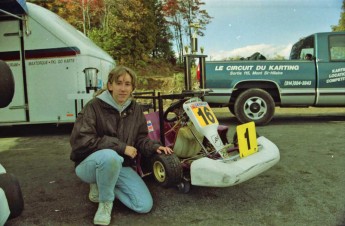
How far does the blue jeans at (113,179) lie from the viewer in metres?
2.84

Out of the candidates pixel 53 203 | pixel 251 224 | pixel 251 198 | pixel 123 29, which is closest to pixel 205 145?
pixel 251 198

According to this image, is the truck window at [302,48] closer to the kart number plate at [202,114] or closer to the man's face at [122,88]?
the kart number plate at [202,114]

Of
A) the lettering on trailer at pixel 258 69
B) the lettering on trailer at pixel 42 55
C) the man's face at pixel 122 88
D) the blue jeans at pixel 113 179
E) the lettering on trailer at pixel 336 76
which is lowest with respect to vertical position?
the blue jeans at pixel 113 179

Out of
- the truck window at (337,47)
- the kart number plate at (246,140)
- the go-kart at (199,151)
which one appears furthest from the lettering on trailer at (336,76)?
the kart number plate at (246,140)

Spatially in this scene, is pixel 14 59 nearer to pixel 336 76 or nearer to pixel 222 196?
pixel 222 196

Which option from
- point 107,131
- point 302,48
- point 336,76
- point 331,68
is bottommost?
point 107,131

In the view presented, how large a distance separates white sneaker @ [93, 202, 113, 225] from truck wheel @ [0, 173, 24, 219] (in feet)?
1.89

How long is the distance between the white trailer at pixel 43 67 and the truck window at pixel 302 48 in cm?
440

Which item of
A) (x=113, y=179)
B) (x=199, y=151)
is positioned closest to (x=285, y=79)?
(x=199, y=151)

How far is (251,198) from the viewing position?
3.36 m

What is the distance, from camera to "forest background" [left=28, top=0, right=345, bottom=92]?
61.2ft

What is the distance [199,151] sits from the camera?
3.90 meters

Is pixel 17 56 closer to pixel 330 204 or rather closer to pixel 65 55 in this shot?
pixel 65 55

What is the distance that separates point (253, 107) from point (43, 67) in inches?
162
